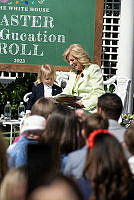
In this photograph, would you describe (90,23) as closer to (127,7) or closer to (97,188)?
(127,7)

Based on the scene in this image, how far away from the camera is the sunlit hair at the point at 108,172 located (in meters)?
2.73

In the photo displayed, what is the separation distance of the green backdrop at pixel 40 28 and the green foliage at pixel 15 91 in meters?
0.47

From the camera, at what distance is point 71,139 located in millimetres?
3807

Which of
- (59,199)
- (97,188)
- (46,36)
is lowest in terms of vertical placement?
(97,188)

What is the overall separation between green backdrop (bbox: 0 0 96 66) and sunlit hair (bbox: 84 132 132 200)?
6.79 metres

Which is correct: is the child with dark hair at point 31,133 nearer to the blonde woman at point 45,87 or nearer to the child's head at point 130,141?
the child's head at point 130,141

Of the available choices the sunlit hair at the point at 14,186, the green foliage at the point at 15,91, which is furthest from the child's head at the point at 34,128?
the green foliage at the point at 15,91

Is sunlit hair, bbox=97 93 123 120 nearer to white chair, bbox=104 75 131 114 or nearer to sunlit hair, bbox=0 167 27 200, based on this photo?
sunlit hair, bbox=0 167 27 200

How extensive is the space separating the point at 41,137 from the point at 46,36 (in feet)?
19.3

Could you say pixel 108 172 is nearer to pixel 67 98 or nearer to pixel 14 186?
pixel 14 186

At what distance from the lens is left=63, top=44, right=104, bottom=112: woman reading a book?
→ 21.5 ft

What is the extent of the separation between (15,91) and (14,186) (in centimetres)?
689

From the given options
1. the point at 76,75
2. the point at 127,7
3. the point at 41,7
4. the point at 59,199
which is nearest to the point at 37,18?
the point at 41,7

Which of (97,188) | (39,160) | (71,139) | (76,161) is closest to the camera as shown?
(97,188)
